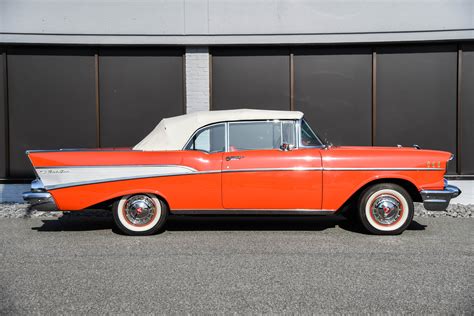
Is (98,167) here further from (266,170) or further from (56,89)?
(56,89)

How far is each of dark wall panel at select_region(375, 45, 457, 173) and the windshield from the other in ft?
11.2

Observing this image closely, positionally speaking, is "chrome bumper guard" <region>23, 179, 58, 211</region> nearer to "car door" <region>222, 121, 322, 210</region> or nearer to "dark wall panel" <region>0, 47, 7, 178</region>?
"car door" <region>222, 121, 322, 210</region>

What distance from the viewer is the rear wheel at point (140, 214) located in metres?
6.00

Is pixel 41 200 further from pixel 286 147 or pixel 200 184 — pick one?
pixel 286 147

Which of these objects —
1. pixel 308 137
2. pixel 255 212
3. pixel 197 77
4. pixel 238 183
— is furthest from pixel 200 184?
pixel 197 77

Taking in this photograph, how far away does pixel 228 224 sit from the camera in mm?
6871

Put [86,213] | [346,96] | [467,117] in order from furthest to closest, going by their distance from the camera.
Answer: [346,96], [467,117], [86,213]

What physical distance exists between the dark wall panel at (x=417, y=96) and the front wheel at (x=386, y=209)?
3395 millimetres

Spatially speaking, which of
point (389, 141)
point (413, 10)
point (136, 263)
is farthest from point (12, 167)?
point (413, 10)

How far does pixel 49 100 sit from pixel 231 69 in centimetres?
353

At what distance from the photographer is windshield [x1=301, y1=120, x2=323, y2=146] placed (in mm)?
6188

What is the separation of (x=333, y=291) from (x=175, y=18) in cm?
666

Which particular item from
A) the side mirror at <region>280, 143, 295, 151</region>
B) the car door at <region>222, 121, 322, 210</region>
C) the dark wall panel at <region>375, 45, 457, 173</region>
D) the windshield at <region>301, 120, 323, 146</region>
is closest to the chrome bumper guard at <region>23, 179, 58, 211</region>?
the car door at <region>222, 121, 322, 210</region>

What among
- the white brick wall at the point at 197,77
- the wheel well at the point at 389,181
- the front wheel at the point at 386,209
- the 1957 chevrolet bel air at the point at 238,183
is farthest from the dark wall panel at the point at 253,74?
the front wheel at the point at 386,209
